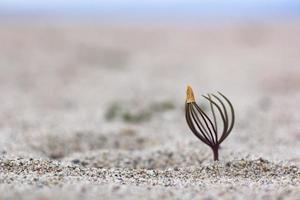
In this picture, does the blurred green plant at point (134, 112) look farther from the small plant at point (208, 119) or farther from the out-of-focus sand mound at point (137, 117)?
the small plant at point (208, 119)

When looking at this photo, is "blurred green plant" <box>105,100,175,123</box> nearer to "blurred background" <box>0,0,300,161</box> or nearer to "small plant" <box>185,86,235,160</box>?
"blurred background" <box>0,0,300,161</box>

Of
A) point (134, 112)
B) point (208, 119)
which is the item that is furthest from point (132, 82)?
point (208, 119)

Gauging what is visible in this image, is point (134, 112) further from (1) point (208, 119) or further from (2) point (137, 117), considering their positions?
(1) point (208, 119)

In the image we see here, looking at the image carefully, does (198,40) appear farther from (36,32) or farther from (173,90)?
(173,90)

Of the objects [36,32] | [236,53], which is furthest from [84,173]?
[36,32]

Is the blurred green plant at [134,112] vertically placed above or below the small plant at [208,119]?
above

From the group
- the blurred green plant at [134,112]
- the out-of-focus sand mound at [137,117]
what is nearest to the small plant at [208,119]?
the out-of-focus sand mound at [137,117]
